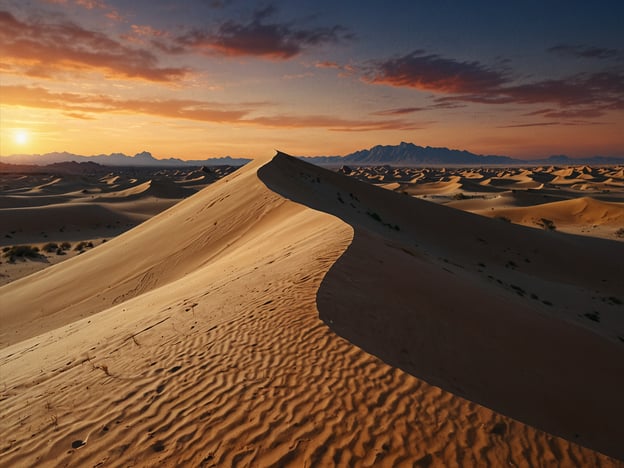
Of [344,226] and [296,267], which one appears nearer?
[296,267]

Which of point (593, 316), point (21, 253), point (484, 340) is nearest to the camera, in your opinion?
point (484, 340)

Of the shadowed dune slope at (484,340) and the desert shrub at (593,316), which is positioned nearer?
the shadowed dune slope at (484,340)

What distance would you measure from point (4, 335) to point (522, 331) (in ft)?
46.6

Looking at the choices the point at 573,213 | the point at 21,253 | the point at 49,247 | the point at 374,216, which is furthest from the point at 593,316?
the point at 49,247

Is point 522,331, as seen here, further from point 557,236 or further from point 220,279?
point 557,236

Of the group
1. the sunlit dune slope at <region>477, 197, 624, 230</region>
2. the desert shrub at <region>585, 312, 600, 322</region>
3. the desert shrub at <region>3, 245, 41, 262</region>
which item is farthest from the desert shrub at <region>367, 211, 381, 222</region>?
the desert shrub at <region>3, 245, 41, 262</region>

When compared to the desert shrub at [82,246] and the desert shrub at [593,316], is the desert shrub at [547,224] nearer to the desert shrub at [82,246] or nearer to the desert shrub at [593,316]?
the desert shrub at [593,316]

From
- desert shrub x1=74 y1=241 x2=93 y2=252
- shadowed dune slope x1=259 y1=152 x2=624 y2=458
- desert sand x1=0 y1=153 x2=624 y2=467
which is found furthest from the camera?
desert shrub x1=74 y1=241 x2=93 y2=252

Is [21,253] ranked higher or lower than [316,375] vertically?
lower

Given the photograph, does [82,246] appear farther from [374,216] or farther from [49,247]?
[374,216]

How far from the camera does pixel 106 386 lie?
472 cm

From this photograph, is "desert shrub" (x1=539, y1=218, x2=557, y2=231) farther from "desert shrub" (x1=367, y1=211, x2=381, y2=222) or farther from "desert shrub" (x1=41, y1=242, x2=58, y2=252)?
"desert shrub" (x1=41, y1=242, x2=58, y2=252)

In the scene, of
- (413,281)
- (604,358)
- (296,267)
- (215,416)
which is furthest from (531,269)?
(215,416)

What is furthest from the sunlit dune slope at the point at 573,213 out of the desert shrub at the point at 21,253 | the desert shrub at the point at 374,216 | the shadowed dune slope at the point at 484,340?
the desert shrub at the point at 21,253
